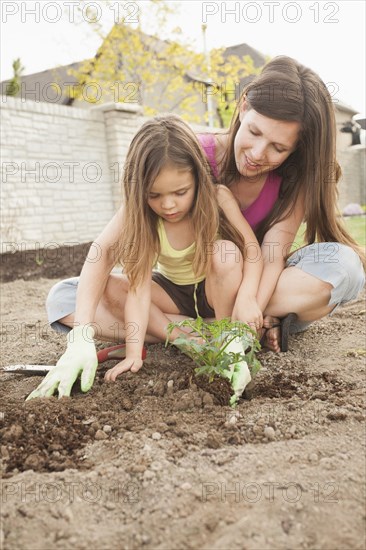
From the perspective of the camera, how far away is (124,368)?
2098 millimetres

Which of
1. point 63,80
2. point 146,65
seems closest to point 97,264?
point 146,65

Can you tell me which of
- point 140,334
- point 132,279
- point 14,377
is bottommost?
point 14,377

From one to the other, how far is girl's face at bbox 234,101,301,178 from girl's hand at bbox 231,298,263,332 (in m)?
0.59

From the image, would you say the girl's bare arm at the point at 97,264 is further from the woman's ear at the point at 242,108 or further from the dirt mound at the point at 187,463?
the woman's ear at the point at 242,108

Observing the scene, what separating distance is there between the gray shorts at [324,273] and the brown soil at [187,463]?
38 centimetres

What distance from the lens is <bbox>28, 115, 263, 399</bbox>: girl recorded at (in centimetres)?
204

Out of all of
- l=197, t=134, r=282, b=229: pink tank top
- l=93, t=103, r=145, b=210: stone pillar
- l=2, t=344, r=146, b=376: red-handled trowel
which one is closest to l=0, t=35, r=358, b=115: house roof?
l=93, t=103, r=145, b=210: stone pillar

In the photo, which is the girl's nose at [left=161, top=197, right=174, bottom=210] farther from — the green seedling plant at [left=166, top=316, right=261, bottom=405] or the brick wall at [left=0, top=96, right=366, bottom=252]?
the brick wall at [left=0, top=96, right=366, bottom=252]

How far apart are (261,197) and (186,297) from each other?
623 millimetres

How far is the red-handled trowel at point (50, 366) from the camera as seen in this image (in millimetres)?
2195

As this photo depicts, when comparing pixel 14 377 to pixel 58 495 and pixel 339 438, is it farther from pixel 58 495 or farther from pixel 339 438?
pixel 339 438

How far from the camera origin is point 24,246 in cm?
656

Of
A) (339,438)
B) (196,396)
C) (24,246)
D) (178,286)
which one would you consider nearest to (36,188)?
(24,246)

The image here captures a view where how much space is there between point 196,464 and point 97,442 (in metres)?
0.33
